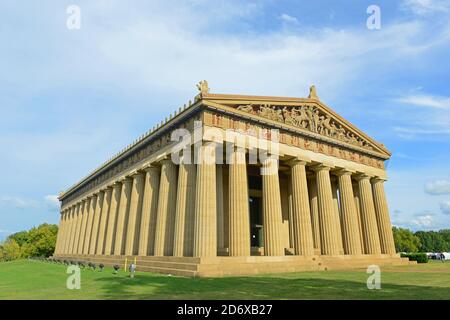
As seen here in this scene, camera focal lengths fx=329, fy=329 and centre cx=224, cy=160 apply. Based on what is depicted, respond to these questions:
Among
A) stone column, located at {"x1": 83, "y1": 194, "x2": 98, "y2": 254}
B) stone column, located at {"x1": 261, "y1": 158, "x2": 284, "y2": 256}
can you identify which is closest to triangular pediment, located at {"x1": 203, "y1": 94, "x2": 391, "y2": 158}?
stone column, located at {"x1": 261, "y1": 158, "x2": 284, "y2": 256}

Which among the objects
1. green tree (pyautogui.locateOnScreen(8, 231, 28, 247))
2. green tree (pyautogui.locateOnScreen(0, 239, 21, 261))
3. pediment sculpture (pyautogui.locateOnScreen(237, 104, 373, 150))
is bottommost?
green tree (pyautogui.locateOnScreen(0, 239, 21, 261))

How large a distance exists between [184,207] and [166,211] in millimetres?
4631

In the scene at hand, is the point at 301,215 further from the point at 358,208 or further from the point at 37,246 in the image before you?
the point at 37,246

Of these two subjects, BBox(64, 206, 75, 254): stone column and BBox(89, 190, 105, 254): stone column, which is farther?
BBox(64, 206, 75, 254): stone column

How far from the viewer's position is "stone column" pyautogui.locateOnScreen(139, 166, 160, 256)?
37781 millimetres

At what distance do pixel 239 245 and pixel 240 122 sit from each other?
12.0 m

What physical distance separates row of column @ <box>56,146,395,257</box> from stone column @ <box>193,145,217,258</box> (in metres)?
0.08

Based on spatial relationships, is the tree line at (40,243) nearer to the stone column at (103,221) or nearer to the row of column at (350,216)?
the stone column at (103,221)

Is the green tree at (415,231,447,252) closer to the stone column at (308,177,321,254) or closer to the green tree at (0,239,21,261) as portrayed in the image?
the stone column at (308,177,321,254)

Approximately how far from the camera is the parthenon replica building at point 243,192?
97.8 ft

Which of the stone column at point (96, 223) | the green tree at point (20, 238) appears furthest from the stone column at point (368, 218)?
the green tree at point (20, 238)

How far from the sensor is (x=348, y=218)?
136 feet
